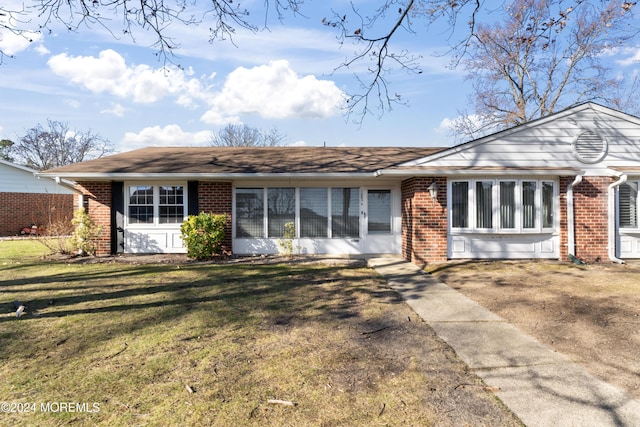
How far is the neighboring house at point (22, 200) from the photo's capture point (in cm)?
1950

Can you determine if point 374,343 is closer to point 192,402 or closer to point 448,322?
point 448,322

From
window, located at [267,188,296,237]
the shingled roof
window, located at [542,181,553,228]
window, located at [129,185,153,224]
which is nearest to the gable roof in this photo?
the shingled roof

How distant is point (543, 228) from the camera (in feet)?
32.0

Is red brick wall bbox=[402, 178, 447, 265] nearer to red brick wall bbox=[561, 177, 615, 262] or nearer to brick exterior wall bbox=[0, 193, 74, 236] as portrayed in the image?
red brick wall bbox=[561, 177, 615, 262]

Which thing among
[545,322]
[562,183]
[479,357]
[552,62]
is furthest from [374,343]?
[552,62]

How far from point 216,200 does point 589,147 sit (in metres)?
10.7

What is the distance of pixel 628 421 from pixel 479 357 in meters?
1.29

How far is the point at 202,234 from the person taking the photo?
404 inches

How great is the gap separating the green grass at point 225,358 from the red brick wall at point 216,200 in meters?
4.09

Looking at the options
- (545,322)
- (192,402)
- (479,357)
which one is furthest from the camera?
(545,322)

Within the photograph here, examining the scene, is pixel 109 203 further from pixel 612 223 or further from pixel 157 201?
pixel 612 223

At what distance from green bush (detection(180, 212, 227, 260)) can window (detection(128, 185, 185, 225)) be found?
0.93 metres

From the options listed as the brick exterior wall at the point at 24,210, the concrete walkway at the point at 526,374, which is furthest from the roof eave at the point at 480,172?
the brick exterior wall at the point at 24,210

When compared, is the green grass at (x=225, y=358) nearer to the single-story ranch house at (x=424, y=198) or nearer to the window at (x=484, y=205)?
the single-story ranch house at (x=424, y=198)
